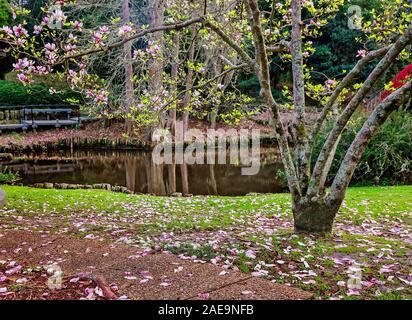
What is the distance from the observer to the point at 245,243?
559cm

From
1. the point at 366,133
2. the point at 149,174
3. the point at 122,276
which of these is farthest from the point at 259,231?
the point at 149,174

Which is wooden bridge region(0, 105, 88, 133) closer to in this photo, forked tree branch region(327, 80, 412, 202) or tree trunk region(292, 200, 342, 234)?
tree trunk region(292, 200, 342, 234)

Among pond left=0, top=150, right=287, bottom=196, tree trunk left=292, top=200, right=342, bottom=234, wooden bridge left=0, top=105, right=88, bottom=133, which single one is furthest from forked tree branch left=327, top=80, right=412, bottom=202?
wooden bridge left=0, top=105, right=88, bottom=133

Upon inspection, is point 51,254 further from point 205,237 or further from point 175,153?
point 175,153

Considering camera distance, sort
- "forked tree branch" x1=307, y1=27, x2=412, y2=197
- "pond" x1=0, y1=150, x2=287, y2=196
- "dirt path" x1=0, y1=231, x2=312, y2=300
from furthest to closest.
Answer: "pond" x1=0, y1=150, x2=287, y2=196, "forked tree branch" x1=307, y1=27, x2=412, y2=197, "dirt path" x1=0, y1=231, x2=312, y2=300

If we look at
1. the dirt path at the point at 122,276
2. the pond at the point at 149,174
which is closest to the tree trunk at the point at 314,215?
the dirt path at the point at 122,276

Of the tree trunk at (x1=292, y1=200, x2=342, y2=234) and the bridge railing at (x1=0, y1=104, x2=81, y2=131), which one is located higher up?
the bridge railing at (x1=0, y1=104, x2=81, y2=131)

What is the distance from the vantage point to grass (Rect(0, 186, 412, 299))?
4.48m

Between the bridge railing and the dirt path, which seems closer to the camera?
the dirt path

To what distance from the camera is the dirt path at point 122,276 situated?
3.85 meters

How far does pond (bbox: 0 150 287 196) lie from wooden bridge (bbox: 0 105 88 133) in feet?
14.6

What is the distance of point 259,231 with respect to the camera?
6902 millimetres

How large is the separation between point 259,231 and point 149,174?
11183mm
